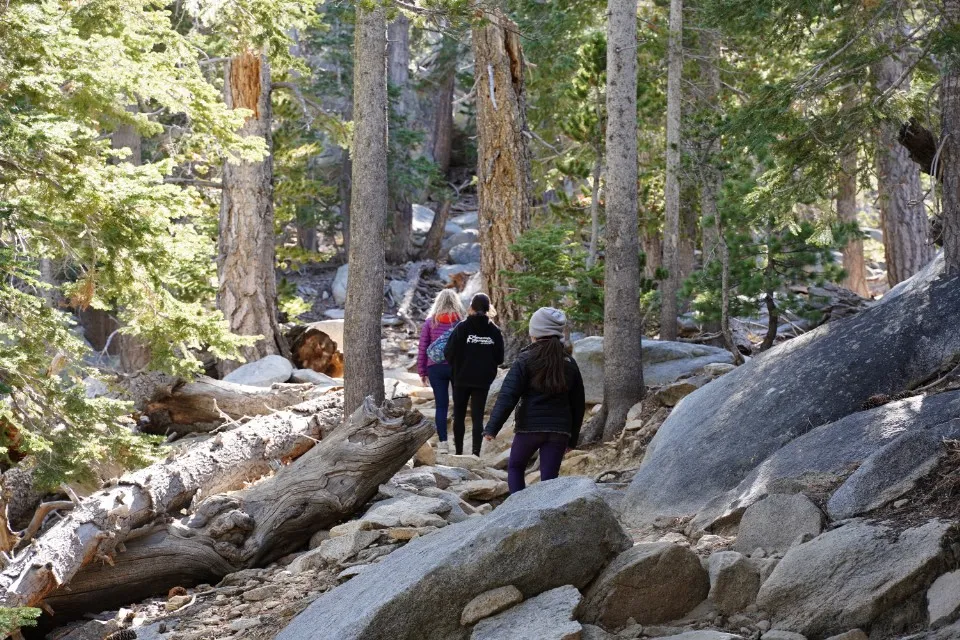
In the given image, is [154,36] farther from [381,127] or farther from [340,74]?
[340,74]

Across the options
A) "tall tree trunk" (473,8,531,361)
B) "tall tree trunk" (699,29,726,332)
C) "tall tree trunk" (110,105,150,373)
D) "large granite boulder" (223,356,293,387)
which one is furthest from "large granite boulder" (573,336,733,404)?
"tall tree trunk" (110,105,150,373)

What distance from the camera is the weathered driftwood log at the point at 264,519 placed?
7.88m

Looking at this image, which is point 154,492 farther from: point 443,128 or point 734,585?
point 443,128

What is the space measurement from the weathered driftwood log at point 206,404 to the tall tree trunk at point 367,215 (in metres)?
1.72

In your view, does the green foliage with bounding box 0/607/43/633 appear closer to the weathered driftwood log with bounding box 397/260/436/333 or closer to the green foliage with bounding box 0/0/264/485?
the green foliage with bounding box 0/0/264/485

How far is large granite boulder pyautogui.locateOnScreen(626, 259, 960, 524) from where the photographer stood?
7773 mm

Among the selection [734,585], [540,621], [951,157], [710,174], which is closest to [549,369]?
[734,585]

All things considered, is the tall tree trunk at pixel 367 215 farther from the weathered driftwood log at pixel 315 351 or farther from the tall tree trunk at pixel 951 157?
the weathered driftwood log at pixel 315 351

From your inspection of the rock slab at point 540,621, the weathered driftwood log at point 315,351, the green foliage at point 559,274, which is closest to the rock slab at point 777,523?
the rock slab at point 540,621

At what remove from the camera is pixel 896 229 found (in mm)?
17609

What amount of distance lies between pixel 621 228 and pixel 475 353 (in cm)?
233

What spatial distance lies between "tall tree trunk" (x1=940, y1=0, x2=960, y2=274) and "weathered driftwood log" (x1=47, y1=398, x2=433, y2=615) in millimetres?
4888

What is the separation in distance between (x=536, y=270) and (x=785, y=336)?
15.9 ft

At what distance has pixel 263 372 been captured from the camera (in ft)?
50.3
